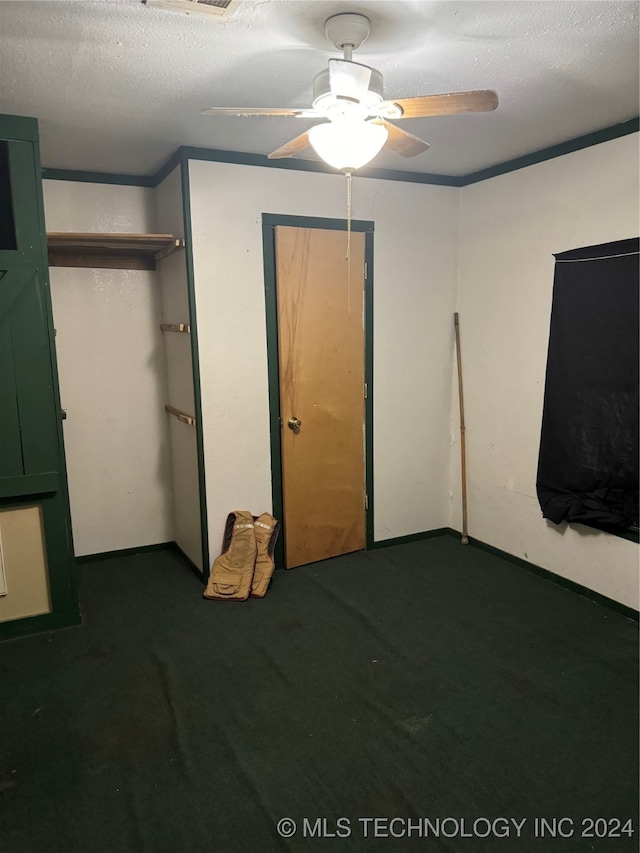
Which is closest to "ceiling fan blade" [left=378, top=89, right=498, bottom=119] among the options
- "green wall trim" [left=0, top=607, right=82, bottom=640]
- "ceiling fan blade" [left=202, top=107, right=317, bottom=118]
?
"ceiling fan blade" [left=202, top=107, right=317, bottom=118]

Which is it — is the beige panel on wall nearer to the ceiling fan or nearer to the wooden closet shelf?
the wooden closet shelf

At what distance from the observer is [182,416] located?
11.9ft

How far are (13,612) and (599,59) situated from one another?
11.9 feet

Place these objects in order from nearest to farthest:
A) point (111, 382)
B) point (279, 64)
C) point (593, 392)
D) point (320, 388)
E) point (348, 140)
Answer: point (348, 140) < point (279, 64) < point (593, 392) < point (320, 388) < point (111, 382)

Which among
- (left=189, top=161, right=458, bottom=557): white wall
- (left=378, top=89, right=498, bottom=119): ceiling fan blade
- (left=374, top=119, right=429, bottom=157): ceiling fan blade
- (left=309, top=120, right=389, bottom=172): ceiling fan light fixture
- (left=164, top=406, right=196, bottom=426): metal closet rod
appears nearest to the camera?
(left=378, top=89, right=498, bottom=119): ceiling fan blade

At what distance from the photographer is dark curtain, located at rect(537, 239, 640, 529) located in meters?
3.02

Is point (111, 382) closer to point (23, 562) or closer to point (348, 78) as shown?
point (23, 562)

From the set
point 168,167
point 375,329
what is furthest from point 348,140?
point 375,329

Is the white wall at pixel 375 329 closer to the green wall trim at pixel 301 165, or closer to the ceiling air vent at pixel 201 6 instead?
the green wall trim at pixel 301 165

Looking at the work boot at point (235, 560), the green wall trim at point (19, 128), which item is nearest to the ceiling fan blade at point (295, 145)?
the green wall trim at point (19, 128)

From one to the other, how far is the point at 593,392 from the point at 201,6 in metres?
2.58

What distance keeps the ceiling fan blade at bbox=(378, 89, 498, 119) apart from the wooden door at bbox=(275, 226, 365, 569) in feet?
5.19

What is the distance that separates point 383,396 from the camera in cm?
400

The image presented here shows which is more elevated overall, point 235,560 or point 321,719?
point 235,560
